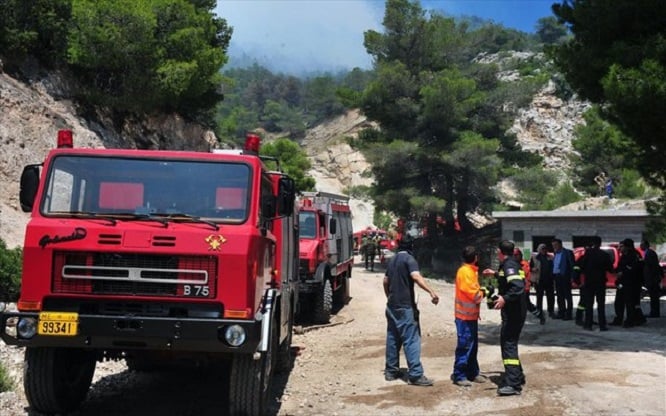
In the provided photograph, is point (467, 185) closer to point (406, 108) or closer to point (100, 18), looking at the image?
point (406, 108)

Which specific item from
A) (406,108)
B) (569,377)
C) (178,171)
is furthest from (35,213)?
(406,108)

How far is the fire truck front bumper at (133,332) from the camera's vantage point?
523 cm

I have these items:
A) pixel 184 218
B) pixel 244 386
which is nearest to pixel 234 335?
pixel 244 386

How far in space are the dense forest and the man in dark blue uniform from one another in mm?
4124

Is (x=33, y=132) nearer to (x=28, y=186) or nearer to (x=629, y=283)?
(x=28, y=186)

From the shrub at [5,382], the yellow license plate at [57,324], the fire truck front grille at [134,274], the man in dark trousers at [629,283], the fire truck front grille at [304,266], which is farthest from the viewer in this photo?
the fire truck front grille at [304,266]

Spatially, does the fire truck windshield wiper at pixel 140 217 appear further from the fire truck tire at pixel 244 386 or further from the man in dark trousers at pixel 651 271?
the man in dark trousers at pixel 651 271

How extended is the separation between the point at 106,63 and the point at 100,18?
1.50 m

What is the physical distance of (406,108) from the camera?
29859 mm

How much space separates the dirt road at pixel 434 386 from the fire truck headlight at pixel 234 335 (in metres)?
1.60

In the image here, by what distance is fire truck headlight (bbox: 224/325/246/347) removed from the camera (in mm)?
5266

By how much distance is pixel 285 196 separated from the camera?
639 centimetres

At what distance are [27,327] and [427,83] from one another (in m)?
27.1

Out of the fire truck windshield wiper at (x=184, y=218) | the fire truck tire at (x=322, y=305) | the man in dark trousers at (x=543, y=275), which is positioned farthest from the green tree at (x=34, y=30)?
the fire truck windshield wiper at (x=184, y=218)
